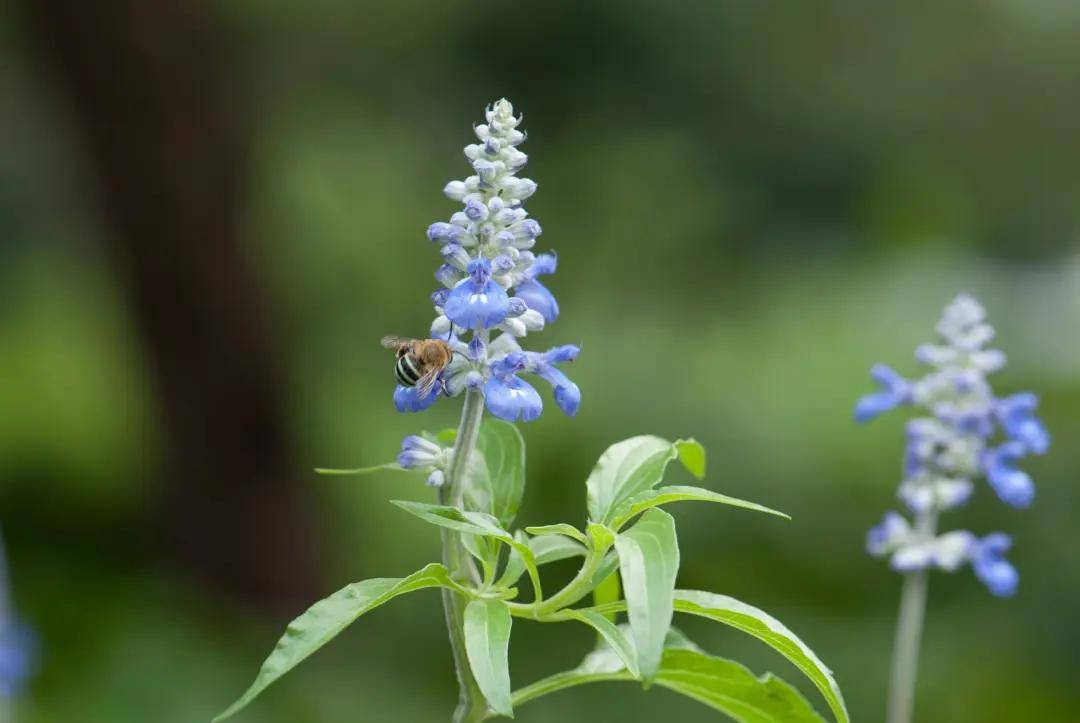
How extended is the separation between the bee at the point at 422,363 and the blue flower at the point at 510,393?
3.1 inches

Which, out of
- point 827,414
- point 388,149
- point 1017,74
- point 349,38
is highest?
point 1017,74

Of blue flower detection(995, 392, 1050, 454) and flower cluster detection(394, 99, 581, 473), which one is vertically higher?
blue flower detection(995, 392, 1050, 454)

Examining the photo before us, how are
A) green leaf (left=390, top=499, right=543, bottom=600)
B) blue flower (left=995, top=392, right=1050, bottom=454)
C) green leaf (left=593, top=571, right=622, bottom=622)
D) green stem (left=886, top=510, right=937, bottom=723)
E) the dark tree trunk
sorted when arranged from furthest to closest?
the dark tree trunk < blue flower (left=995, top=392, right=1050, bottom=454) < green stem (left=886, top=510, right=937, bottom=723) < green leaf (left=593, top=571, right=622, bottom=622) < green leaf (left=390, top=499, right=543, bottom=600)

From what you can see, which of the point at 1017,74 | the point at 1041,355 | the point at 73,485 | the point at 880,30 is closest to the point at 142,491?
the point at 73,485

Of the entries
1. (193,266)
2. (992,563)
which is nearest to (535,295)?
(992,563)

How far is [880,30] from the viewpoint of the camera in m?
A: 9.20

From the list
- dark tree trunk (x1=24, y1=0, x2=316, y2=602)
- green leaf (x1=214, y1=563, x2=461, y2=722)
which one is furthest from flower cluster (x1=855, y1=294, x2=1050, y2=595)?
dark tree trunk (x1=24, y1=0, x2=316, y2=602)

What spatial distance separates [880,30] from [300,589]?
229 inches

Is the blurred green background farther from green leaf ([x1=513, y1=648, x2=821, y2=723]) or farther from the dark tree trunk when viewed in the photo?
green leaf ([x1=513, y1=648, x2=821, y2=723])

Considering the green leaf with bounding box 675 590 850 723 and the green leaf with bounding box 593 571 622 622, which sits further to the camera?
the green leaf with bounding box 593 571 622 622

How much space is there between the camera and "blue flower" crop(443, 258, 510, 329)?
3.45ft

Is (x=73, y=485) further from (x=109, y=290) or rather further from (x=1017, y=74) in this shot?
(x=1017, y=74)

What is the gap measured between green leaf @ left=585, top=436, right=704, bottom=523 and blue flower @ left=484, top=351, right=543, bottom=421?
97 mm

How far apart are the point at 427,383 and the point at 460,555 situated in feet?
0.55
